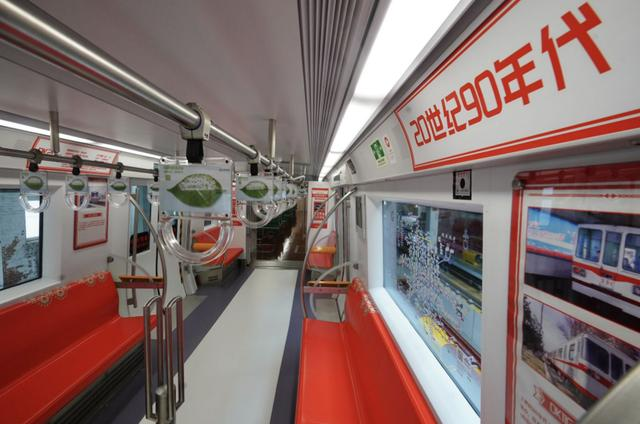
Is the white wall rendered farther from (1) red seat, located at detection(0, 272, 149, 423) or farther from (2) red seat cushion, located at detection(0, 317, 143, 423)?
(2) red seat cushion, located at detection(0, 317, 143, 423)

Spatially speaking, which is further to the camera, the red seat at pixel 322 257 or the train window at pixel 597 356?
the red seat at pixel 322 257

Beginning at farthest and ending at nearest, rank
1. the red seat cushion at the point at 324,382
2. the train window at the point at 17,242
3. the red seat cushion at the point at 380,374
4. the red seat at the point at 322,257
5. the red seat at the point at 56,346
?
the red seat at the point at 322,257 < the train window at the point at 17,242 < the red seat at the point at 56,346 < the red seat cushion at the point at 324,382 < the red seat cushion at the point at 380,374

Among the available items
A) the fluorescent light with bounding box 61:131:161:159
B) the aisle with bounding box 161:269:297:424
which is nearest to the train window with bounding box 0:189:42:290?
the fluorescent light with bounding box 61:131:161:159

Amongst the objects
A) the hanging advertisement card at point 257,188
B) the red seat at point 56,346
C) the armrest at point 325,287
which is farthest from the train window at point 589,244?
the red seat at point 56,346

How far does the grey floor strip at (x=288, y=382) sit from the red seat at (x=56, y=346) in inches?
64.1

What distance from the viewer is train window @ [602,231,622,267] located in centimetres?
61

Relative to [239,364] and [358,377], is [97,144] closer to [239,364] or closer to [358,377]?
[239,364]

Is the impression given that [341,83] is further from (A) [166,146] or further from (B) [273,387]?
(A) [166,146]

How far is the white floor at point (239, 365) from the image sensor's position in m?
2.42

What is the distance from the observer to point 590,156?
0.64 metres

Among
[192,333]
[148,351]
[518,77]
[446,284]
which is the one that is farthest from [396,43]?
[192,333]

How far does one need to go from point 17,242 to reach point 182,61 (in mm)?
Answer: 3160

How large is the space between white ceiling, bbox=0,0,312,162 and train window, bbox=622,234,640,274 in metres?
1.21

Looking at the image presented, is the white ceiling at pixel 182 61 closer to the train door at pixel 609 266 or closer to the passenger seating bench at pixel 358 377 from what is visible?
the train door at pixel 609 266
